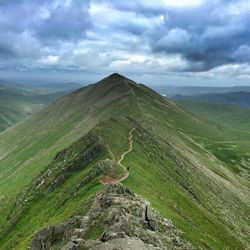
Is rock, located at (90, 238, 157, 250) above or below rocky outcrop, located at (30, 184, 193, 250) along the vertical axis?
above

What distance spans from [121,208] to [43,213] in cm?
4353

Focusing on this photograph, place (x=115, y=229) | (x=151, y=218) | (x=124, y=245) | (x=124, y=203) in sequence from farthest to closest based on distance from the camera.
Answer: (x=124, y=203), (x=151, y=218), (x=115, y=229), (x=124, y=245)

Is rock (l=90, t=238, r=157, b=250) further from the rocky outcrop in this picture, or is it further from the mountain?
the mountain

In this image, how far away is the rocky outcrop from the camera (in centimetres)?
5048

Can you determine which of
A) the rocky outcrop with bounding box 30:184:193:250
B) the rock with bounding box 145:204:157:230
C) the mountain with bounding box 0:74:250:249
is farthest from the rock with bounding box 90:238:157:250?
the rock with bounding box 145:204:157:230

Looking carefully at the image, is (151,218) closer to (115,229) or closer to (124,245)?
(115,229)

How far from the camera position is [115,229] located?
174 ft

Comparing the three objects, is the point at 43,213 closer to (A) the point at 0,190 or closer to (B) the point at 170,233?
(B) the point at 170,233

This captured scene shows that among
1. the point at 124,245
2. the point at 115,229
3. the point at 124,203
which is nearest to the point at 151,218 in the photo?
the point at 124,203

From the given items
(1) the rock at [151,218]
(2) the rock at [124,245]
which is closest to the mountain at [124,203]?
(2) the rock at [124,245]

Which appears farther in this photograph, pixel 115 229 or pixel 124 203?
pixel 124 203

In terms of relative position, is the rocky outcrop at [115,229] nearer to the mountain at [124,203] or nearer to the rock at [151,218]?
the rock at [151,218]

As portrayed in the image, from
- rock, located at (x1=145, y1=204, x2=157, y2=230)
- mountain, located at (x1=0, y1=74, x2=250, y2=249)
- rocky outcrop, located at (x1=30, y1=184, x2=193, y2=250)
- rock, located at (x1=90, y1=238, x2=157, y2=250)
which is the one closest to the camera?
rock, located at (x1=90, y1=238, x2=157, y2=250)

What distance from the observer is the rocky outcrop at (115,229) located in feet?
166
